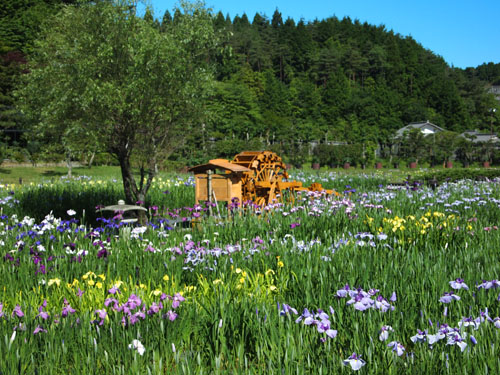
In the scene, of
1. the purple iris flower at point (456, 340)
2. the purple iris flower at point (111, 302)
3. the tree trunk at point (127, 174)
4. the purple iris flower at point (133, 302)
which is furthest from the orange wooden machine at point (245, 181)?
the purple iris flower at point (456, 340)

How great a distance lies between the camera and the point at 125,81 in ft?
33.5

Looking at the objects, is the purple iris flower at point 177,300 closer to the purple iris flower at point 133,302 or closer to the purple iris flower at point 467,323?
the purple iris flower at point 133,302

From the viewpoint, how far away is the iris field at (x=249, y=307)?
265 cm

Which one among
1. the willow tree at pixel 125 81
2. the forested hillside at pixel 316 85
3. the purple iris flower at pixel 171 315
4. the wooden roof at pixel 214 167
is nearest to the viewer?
the purple iris flower at pixel 171 315

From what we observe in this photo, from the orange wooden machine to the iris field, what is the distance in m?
3.90

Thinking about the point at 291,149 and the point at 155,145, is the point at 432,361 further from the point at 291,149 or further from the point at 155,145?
the point at 291,149

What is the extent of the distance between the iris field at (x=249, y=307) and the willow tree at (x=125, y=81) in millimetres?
3805

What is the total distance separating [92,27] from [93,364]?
9430 millimetres

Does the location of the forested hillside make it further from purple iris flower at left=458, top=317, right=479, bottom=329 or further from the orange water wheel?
purple iris flower at left=458, top=317, right=479, bottom=329

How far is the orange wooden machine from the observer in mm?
10953

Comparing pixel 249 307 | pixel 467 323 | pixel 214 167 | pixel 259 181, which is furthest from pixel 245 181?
pixel 467 323

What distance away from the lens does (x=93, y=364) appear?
273 cm

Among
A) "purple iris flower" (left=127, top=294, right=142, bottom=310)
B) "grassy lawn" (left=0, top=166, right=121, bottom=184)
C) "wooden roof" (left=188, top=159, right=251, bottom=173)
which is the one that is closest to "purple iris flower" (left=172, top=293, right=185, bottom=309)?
"purple iris flower" (left=127, top=294, right=142, bottom=310)

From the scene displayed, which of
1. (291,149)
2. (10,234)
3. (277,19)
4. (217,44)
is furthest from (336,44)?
(10,234)
